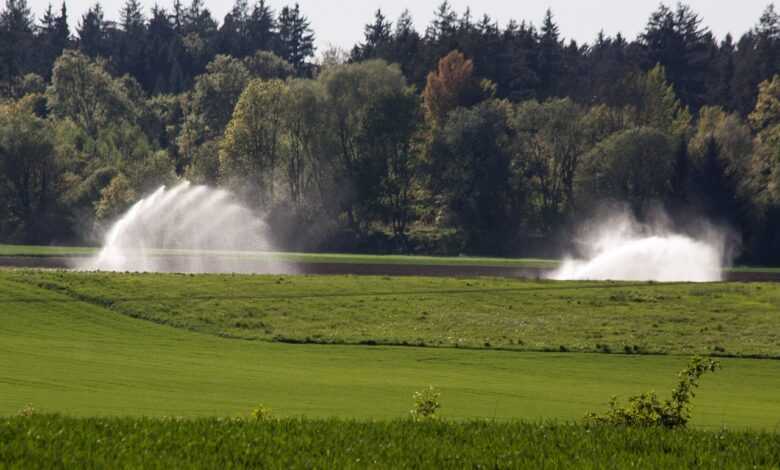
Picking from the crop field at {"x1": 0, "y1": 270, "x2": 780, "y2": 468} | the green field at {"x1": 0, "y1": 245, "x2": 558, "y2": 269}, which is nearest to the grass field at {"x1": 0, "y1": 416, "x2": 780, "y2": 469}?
the crop field at {"x1": 0, "y1": 270, "x2": 780, "y2": 468}

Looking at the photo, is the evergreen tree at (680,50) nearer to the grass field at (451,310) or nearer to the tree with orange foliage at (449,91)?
the tree with orange foliage at (449,91)

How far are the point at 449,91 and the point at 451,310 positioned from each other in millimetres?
100446

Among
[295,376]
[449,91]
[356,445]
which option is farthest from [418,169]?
[356,445]

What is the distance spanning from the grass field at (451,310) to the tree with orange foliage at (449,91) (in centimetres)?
8493

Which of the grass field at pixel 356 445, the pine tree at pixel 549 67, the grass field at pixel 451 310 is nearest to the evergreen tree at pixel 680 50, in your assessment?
the pine tree at pixel 549 67

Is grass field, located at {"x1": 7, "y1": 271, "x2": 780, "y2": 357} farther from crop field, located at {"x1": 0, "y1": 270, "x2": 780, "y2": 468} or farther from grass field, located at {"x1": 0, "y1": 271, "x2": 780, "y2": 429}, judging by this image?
grass field, located at {"x1": 0, "y1": 271, "x2": 780, "y2": 429}

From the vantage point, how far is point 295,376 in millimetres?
38594

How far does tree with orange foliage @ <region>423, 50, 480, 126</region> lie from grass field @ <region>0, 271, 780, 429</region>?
4048 inches

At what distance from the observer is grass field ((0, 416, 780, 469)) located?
18.9 m

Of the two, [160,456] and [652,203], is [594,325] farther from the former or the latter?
[652,203]

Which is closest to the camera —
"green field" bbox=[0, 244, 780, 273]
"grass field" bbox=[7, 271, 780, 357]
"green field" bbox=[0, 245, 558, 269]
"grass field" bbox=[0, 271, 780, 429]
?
"grass field" bbox=[0, 271, 780, 429]

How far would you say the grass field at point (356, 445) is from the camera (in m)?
18.9

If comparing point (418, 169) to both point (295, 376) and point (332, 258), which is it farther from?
point (295, 376)

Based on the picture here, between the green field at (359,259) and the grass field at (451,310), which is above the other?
the green field at (359,259)
